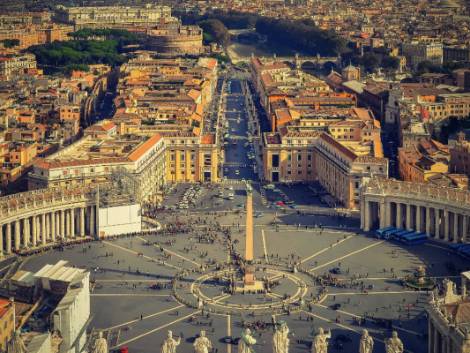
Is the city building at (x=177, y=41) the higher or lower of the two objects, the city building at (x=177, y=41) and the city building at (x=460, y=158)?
the higher

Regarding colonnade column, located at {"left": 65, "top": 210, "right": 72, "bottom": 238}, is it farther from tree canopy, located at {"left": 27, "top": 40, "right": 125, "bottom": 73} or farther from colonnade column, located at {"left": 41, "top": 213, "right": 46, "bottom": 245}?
tree canopy, located at {"left": 27, "top": 40, "right": 125, "bottom": 73}

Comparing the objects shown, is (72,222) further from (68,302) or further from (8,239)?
(68,302)

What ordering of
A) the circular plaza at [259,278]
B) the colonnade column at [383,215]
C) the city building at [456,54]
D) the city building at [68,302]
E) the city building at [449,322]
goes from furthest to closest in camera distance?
the city building at [456,54], the colonnade column at [383,215], the circular plaza at [259,278], the city building at [68,302], the city building at [449,322]

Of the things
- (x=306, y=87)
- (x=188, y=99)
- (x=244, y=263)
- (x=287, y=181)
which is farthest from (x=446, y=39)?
(x=244, y=263)

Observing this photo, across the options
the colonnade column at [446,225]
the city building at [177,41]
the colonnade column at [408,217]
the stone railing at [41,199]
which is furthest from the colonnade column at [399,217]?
the city building at [177,41]

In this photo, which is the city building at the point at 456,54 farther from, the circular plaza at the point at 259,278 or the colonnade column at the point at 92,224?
the colonnade column at the point at 92,224

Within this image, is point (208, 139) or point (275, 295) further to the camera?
point (208, 139)

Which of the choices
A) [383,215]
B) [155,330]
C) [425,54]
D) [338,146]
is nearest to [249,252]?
[155,330]
